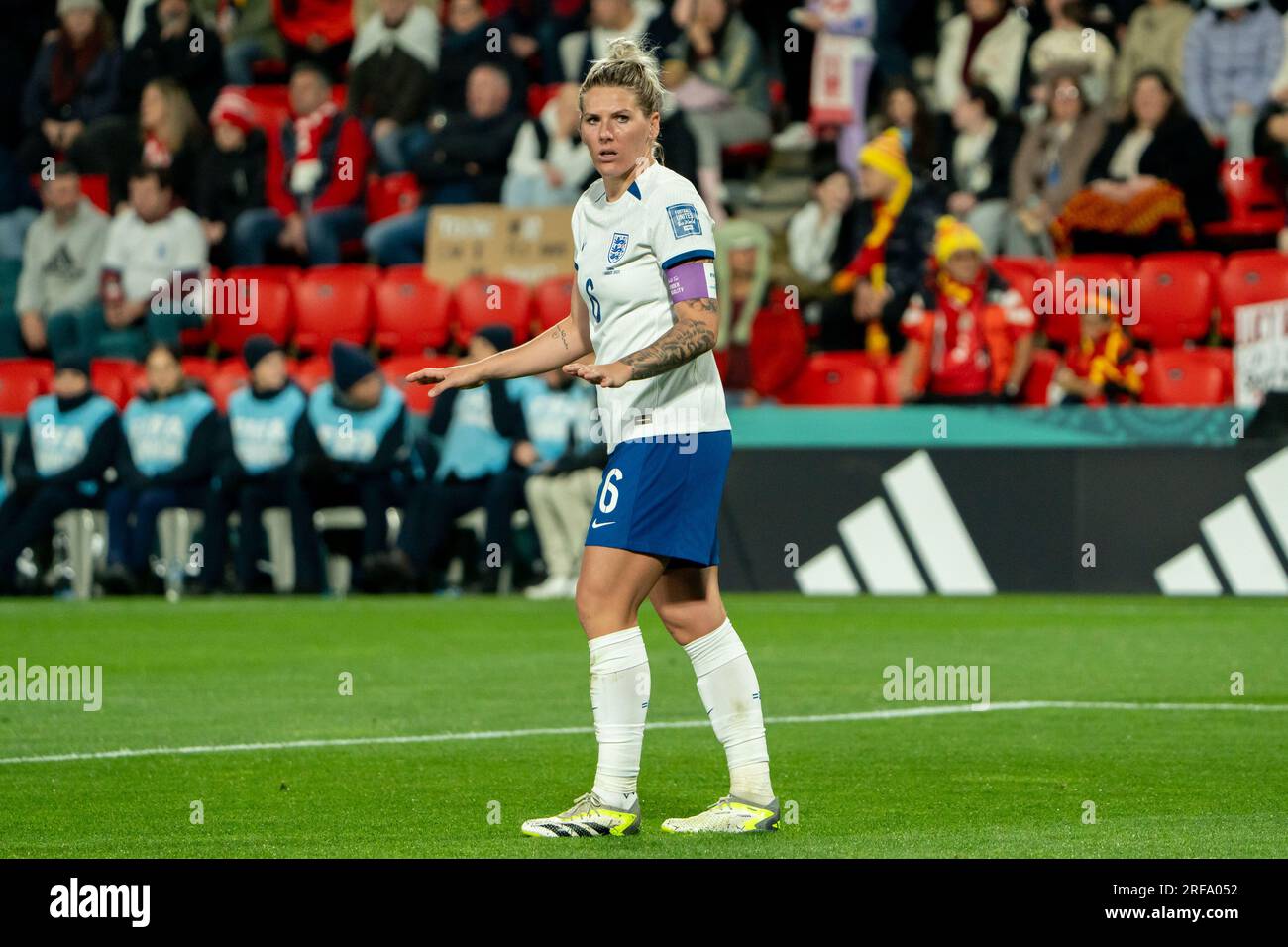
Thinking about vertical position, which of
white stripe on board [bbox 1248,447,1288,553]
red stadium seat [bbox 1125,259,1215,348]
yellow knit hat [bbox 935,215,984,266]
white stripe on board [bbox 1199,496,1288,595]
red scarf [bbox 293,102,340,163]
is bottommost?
white stripe on board [bbox 1199,496,1288,595]

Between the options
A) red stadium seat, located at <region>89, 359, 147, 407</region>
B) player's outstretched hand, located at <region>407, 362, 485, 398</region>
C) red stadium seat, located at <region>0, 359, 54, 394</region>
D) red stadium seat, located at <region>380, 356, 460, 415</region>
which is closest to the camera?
player's outstretched hand, located at <region>407, 362, 485, 398</region>

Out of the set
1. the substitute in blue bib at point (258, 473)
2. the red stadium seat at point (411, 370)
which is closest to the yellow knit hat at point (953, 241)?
the red stadium seat at point (411, 370)

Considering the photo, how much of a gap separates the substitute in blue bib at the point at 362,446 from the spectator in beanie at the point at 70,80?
23.0 ft

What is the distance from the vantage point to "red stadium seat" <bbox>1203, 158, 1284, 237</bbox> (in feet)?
60.7

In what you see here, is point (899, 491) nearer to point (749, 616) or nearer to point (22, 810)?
point (749, 616)

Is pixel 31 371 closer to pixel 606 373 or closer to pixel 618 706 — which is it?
pixel 618 706

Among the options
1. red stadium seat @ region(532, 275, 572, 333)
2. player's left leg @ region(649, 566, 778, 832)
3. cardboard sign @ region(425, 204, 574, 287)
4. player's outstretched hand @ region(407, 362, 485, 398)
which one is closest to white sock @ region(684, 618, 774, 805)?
player's left leg @ region(649, 566, 778, 832)

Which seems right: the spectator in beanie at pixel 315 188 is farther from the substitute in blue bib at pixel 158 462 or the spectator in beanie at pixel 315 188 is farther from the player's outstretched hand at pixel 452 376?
the player's outstretched hand at pixel 452 376

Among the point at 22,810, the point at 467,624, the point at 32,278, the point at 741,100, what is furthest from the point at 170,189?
the point at 22,810

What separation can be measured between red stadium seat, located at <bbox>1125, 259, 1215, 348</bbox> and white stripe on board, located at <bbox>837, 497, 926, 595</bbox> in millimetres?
3047

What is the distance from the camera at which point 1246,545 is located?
612 inches

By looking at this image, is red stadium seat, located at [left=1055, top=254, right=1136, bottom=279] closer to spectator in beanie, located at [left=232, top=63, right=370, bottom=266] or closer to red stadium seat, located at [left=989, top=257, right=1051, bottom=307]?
red stadium seat, located at [left=989, top=257, right=1051, bottom=307]

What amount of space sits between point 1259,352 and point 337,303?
27.0ft

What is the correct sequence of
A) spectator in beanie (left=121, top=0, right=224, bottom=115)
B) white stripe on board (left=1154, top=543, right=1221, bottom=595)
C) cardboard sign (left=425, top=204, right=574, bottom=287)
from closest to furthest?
white stripe on board (left=1154, top=543, right=1221, bottom=595)
cardboard sign (left=425, top=204, right=574, bottom=287)
spectator in beanie (left=121, top=0, right=224, bottom=115)
